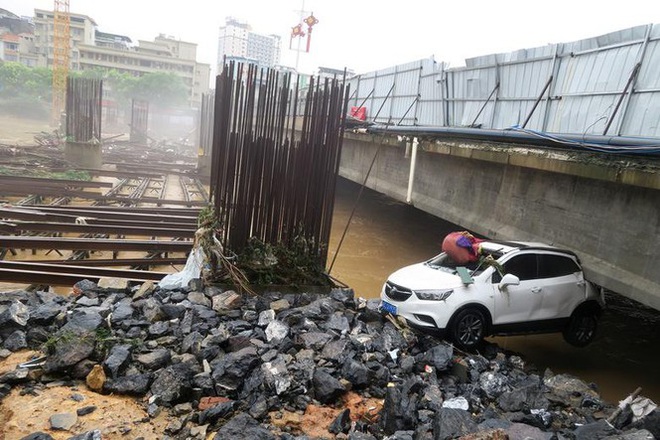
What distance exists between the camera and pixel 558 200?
8570 mm

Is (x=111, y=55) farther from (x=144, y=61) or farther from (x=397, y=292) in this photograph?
(x=397, y=292)

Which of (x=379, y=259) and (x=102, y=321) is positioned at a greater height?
(x=102, y=321)

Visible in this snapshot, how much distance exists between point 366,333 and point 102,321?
338cm

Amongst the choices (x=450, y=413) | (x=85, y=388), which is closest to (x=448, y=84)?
(x=450, y=413)

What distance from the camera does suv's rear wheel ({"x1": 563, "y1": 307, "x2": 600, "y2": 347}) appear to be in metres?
8.22

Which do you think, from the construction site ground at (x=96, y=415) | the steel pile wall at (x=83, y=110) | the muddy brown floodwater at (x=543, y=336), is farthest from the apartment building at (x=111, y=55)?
the construction site ground at (x=96, y=415)

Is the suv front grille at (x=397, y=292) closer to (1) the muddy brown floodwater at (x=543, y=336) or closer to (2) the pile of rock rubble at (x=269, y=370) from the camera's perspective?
(2) the pile of rock rubble at (x=269, y=370)

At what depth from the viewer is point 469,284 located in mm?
7035

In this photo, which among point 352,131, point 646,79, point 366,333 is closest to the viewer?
point 366,333

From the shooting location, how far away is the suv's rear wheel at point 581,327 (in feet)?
27.0

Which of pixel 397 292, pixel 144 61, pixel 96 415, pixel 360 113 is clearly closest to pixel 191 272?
pixel 96 415

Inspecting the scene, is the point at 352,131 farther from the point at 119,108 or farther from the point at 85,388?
the point at 119,108

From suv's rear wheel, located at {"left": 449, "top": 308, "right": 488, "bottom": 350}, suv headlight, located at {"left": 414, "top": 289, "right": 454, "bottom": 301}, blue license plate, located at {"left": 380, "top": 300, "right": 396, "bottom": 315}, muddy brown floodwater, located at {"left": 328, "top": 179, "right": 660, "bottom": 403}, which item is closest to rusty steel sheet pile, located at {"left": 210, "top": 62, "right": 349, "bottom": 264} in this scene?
blue license plate, located at {"left": 380, "top": 300, "right": 396, "bottom": 315}

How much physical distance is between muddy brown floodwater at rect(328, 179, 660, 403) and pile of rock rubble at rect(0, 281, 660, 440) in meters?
2.08
